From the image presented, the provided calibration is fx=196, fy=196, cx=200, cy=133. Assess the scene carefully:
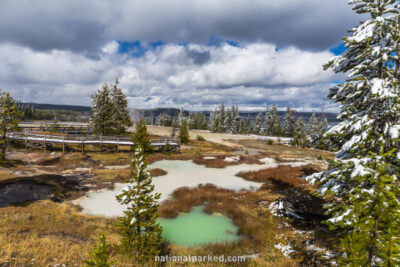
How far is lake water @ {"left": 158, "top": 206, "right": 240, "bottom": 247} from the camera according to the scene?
388 inches

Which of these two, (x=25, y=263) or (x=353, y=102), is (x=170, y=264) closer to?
(x=25, y=263)

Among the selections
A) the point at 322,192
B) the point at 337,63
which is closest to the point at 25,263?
the point at 322,192

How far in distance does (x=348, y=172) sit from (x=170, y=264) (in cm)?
730

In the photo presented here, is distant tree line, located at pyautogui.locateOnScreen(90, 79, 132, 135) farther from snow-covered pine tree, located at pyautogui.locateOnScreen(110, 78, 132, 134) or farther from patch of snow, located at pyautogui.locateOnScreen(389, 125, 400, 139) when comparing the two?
patch of snow, located at pyautogui.locateOnScreen(389, 125, 400, 139)

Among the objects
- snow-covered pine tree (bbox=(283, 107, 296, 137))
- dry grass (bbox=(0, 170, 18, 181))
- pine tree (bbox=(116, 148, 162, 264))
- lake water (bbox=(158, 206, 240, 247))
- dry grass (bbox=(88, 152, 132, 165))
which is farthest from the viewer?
snow-covered pine tree (bbox=(283, 107, 296, 137))

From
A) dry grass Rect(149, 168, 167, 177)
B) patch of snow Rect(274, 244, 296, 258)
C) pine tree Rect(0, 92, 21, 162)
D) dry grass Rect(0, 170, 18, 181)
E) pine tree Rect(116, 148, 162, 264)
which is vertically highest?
pine tree Rect(0, 92, 21, 162)

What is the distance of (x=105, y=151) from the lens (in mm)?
33531

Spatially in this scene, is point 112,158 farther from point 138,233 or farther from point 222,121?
point 222,121

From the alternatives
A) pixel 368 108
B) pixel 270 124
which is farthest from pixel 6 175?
pixel 270 124

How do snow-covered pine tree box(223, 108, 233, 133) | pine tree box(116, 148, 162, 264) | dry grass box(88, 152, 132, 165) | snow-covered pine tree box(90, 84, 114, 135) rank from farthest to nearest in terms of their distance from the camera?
1. snow-covered pine tree box(223, 108, 233, 133)
2. snow-covered pine tree box(90, 84, 114, 135)
3. dry grass box(88, 152, 132, 165)
4. pine tree box(116, 148, 162, 264)

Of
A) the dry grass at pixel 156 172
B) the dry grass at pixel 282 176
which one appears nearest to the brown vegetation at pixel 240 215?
the dry grass at pixel 282 176

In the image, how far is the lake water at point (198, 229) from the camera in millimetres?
9852

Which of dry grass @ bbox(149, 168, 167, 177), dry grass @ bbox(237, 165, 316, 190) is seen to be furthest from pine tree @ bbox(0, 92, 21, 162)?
dry grass @ bbox(237, 165, 316, 190)

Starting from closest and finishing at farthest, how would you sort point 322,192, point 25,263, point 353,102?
point 25,263, point 322,192, point 353,102
